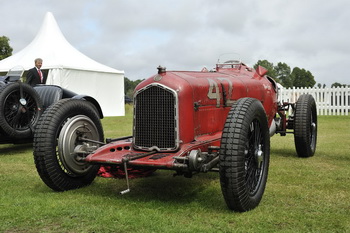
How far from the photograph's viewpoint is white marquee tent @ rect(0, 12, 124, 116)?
18119 millimetres

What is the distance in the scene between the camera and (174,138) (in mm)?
4184

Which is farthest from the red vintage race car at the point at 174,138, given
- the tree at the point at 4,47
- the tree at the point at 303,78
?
the tree at the point at 303,78

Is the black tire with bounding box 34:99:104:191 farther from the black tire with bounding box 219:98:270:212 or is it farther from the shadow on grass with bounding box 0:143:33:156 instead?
the shadow on grass with bounding box 0:143:33:156

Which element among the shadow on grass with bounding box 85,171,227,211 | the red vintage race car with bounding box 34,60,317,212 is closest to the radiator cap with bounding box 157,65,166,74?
the red vintage race car with bounding box 34,60,317,212

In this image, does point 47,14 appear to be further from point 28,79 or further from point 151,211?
point 151,211

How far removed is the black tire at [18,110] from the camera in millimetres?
7250

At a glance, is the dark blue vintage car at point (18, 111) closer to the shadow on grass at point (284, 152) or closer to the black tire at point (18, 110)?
the black tire at point (18, 110)

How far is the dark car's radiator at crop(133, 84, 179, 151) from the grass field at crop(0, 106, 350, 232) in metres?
0.61

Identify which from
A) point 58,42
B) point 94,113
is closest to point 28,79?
point 94,113

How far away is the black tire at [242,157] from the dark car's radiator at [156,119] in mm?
763

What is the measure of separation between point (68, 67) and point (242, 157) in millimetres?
15862

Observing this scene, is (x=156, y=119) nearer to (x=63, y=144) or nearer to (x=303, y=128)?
(x=63, y=144)

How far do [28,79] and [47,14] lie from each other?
11.6 metres

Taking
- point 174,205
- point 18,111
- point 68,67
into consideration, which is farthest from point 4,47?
point 174,205
